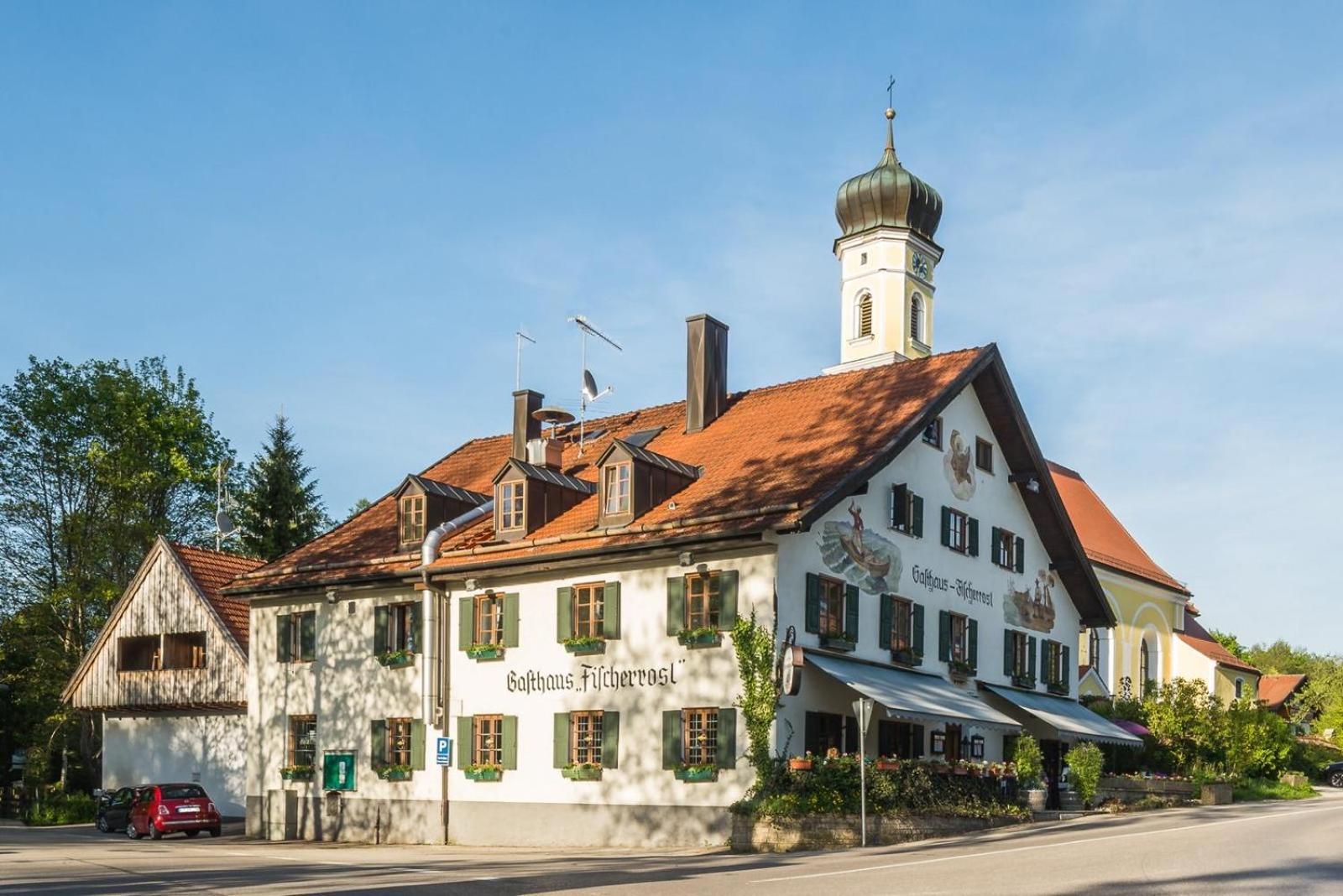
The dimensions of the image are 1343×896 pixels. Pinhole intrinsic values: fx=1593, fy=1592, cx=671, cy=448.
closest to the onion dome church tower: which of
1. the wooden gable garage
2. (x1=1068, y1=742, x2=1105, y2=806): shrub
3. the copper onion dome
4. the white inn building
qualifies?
the copper onion dome

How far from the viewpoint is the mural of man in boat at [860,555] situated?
31.5 m

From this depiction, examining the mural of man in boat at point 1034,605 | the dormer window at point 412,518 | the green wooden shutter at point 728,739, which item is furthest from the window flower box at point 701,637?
the mural of man in boat at point 1034,605

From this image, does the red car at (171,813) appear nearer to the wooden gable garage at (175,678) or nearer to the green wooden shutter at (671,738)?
the wooden gable garage at (175,678)

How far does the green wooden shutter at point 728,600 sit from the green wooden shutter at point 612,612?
2.66m

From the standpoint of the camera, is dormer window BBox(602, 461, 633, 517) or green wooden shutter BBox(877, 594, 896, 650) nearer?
green wooden shutter BBox(877, 594, 896, 650)

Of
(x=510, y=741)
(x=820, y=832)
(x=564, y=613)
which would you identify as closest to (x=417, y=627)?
(x=510, y=741)

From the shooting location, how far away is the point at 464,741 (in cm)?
3500

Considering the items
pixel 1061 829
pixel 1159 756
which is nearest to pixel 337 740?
pixel 1061 829

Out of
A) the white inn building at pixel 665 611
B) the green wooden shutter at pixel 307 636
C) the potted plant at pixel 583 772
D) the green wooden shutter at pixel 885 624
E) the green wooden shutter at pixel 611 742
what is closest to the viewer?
the white inn building at pixel 665 611

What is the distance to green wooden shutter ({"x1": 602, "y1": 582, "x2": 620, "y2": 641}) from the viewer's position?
32.3 meters

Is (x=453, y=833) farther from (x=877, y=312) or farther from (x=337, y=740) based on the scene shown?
(x=877, y=312)

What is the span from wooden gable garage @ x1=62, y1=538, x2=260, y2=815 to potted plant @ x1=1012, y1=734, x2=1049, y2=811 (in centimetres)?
2091

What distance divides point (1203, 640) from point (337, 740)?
142ft

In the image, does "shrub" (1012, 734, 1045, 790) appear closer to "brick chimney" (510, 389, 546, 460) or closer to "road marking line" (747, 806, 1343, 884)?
"road marking line" (747, 806, 1343, 884)
